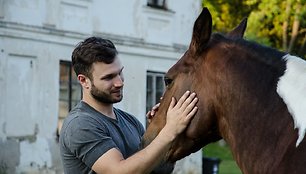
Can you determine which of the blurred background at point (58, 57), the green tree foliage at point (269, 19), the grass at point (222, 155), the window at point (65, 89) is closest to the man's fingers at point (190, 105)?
the blurred background at point (58, 57)

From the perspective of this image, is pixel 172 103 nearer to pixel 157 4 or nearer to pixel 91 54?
pixel 91 54

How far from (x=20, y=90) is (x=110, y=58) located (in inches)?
344

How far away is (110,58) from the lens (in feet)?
13.3

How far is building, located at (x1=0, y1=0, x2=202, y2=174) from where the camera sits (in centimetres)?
1233

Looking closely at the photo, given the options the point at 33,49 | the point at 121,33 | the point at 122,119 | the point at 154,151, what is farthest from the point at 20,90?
the point at 154,151

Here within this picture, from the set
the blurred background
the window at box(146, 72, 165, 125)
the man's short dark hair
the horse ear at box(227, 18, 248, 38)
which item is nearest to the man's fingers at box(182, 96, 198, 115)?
the horse ear at box(227, 18, 248, 38)

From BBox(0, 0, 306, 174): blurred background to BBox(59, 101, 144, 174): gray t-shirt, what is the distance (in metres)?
8.16

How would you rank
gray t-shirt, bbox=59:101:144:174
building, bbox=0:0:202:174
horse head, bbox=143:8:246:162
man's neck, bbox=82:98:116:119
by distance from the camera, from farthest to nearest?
1. building, bbox=0:0:202:174
2. man's neck, bbox=82:98:116:119
3. gray t-shirt, bbox=59:101:144:174
4. horse head, bbox=143:8:246:162

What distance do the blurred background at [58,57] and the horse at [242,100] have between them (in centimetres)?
881

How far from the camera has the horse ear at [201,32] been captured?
3.46 meters

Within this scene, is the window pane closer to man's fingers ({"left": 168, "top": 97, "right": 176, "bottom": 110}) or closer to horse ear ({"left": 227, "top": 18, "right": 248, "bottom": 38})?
horse ear ({"left": 227, "top": 18, "right": 248, "bottom": 38})

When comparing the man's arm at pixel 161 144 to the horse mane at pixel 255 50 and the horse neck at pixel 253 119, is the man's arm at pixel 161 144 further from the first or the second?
the horse mane at pixel 255 50

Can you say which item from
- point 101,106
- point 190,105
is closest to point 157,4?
point 101,106

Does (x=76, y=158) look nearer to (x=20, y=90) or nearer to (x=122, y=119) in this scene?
(x=122, y=119)
